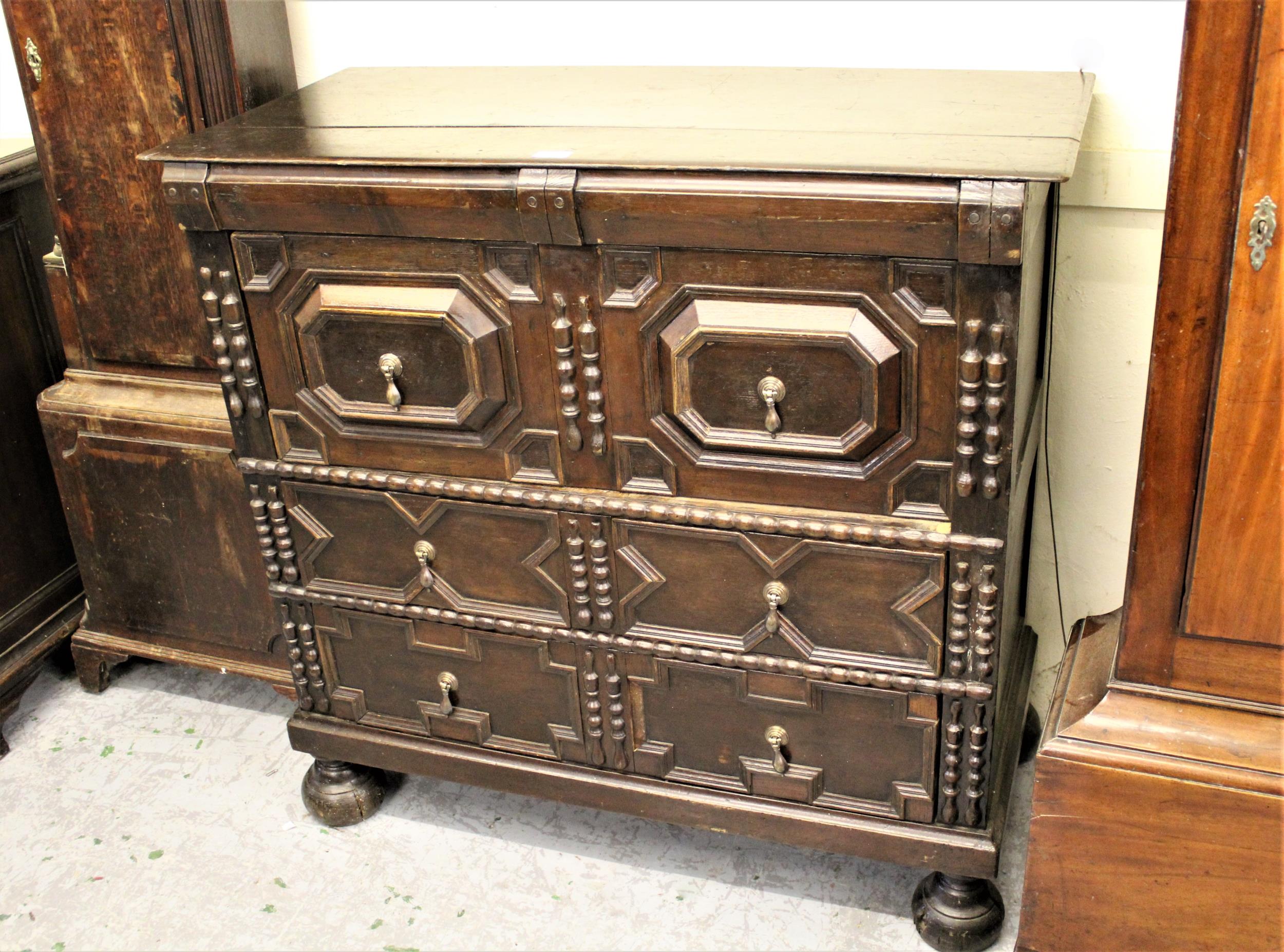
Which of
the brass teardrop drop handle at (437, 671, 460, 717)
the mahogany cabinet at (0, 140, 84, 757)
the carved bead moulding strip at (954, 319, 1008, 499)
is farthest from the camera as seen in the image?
the mahogany cabinet at (0, 140, 84, 757)

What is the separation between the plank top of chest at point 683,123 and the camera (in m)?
1.64

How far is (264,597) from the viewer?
2535 millimetres

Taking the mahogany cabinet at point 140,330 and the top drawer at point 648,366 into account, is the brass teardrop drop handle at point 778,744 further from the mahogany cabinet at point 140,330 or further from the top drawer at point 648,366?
the mahogany cabinet at point 140,330

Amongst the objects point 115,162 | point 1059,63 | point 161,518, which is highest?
point 1059,63

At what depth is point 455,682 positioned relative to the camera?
2.21 meters

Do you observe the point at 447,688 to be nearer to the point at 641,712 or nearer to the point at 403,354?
the point at 641,712

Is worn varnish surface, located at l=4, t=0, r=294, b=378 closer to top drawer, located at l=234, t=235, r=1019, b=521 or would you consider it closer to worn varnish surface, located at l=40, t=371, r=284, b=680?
worn varnish surface, located at l=40, t=371, r=284, b=680

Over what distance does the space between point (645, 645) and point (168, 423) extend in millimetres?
1062

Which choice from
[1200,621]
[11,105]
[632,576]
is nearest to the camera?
[1200,621]

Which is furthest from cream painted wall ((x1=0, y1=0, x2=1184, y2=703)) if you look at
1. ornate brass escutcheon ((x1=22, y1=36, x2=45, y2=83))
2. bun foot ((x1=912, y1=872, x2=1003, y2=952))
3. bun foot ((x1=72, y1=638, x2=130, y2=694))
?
bun foot ((x1=72, y1=638, x2=130, y2=694))

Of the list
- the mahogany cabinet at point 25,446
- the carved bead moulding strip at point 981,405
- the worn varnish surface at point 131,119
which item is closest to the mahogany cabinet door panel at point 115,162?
the worn varnish surface at point 131,119

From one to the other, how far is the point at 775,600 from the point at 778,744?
27cm

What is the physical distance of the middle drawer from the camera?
1853mm

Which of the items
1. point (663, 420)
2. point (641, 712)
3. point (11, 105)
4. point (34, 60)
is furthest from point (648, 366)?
point (11, 105)
